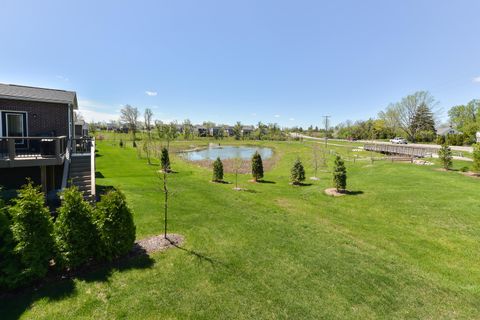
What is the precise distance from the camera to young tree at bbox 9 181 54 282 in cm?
583

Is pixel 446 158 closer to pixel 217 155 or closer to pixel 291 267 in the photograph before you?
pixel 291 267

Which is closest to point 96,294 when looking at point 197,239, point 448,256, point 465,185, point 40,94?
point 197,239

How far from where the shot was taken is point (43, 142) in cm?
1123

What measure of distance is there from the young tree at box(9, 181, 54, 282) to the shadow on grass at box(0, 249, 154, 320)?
0.33 metres

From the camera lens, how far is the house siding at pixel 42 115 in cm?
1291

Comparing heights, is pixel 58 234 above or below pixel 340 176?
below

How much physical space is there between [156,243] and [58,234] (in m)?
2.89

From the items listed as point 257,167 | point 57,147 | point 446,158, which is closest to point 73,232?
point 57,147

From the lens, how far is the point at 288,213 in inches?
502

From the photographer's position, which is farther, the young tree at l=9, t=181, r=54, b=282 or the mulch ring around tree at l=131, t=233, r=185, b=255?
the mulch ring around tree at l=131, t=233, r=185, b=255

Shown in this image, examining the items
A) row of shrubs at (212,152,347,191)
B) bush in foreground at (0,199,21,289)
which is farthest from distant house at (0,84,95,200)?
row of shrubs at (212,152,347,191)

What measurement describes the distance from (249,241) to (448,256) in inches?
271

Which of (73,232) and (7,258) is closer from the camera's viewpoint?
(7,258)

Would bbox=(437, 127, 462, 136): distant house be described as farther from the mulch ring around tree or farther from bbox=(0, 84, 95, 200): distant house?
bbox=(0, 84, 95, 200): distant house
